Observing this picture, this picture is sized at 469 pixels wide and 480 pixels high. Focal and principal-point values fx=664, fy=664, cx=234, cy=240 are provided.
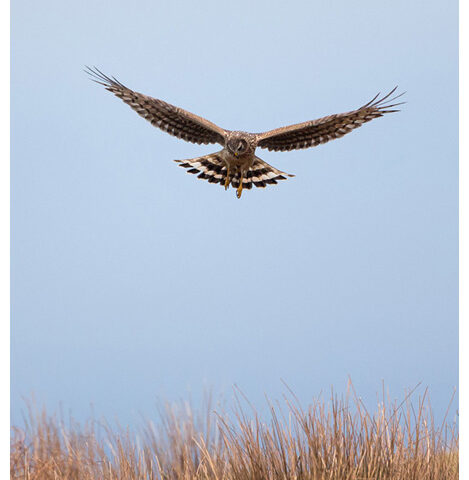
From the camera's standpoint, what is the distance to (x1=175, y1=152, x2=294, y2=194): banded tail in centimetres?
794

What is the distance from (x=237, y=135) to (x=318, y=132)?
104 cm

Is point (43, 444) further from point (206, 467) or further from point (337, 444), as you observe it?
point (337, 444)

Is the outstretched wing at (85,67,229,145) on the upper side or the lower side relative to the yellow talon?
upper

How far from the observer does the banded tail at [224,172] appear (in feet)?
26.1

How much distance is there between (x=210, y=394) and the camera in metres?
5.95

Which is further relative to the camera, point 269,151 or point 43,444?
point 269,151

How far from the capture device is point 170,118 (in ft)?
25.1
